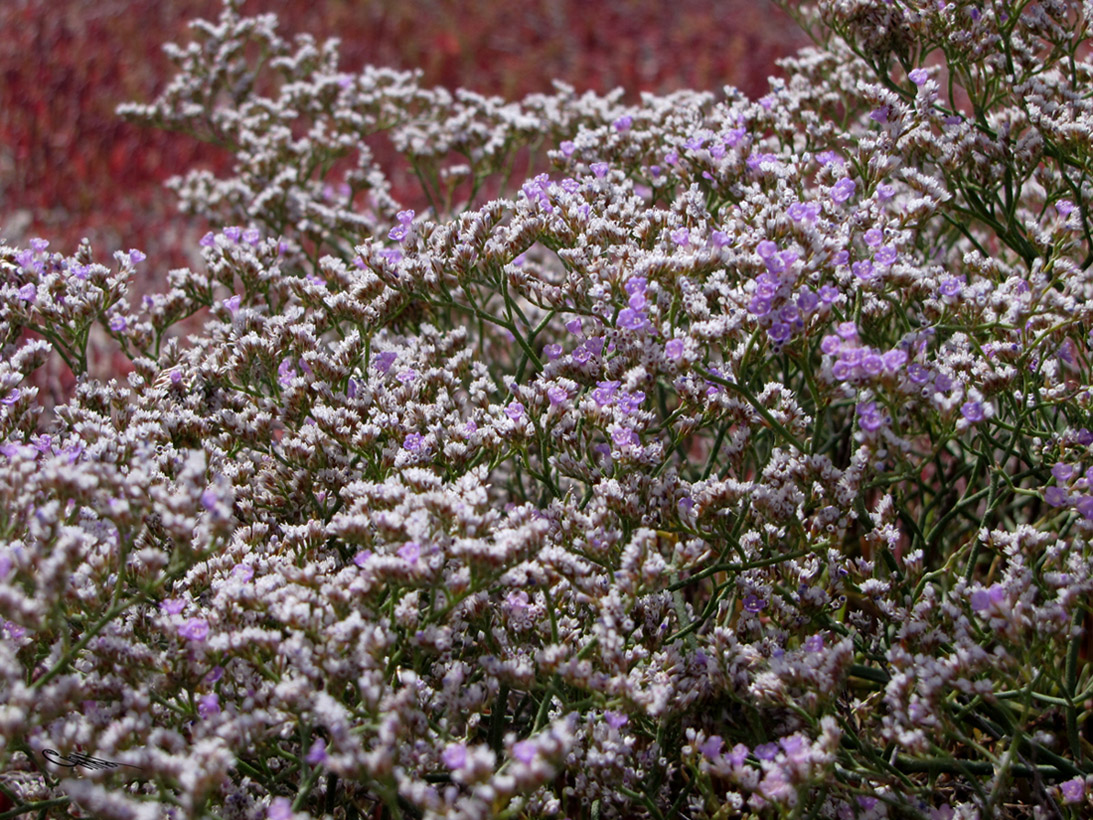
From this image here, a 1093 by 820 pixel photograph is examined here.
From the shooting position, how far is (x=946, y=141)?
2.74m

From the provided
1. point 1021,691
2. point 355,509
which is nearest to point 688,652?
point 1021,691

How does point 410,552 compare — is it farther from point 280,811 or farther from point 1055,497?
point 1055,497

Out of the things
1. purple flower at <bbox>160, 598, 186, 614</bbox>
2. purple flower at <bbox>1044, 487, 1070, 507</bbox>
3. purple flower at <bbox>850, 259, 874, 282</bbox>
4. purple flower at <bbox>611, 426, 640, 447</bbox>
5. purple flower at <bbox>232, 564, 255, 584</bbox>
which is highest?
purple flower at <bbox>850, 259, 874, 282</bbox>

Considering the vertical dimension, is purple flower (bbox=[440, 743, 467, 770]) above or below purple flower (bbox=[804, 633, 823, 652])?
below

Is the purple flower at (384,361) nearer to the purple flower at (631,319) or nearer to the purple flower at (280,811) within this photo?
the purple flower at (631,319)

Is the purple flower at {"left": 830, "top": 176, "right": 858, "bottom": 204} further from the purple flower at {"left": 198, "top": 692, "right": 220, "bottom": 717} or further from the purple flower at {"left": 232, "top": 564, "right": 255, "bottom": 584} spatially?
the purple flower at {"left": 198, "top": 692, "right": 220, "bottom": 717}

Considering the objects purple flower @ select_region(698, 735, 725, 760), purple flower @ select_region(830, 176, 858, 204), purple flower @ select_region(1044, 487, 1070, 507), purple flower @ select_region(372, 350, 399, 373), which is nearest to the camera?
purple flower @ select_region(698, 735, 725, 760)

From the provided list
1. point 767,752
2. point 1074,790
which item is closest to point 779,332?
point 767,752

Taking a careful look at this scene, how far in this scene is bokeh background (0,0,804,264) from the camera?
805 cm

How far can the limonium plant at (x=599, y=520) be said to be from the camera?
192cm

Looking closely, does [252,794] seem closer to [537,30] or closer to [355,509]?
[355,509]
